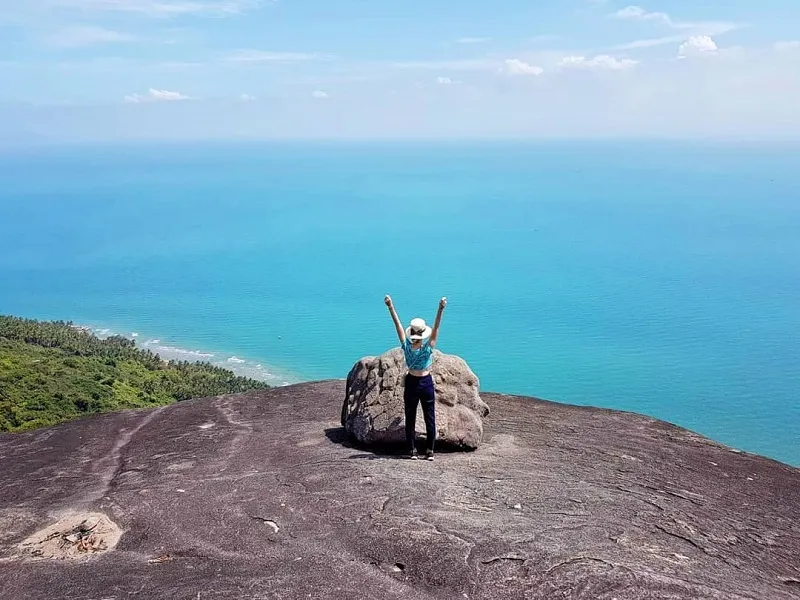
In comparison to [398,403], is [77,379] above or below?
below

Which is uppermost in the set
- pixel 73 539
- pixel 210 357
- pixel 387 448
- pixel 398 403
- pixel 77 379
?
pixel 398 403

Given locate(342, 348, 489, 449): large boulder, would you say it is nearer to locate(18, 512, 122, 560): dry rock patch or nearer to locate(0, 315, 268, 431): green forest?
locate(18, 512, 122, 560): dry rock patch

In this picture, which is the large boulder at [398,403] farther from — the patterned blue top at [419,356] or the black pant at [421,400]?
the patterned blue top at [419,356]

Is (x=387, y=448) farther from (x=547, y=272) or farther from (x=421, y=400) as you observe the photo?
(x=547, y=272)

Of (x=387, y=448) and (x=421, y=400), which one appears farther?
(x=387, y=448)

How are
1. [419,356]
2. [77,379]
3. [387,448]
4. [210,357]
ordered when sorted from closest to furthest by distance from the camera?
1. [419,356]
2. [387,448]
3. [77,379]
4. [210,357]

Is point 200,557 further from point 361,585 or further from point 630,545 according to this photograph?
point 630,545

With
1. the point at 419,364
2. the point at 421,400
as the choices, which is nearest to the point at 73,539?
the point at 421,400

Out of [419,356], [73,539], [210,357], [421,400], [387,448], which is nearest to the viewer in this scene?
[73,539]

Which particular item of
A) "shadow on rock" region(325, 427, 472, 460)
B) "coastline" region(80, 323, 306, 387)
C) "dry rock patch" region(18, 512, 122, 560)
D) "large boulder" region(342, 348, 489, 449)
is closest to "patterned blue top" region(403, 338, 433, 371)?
"large boulder" region(342, 348, 489, 449)
